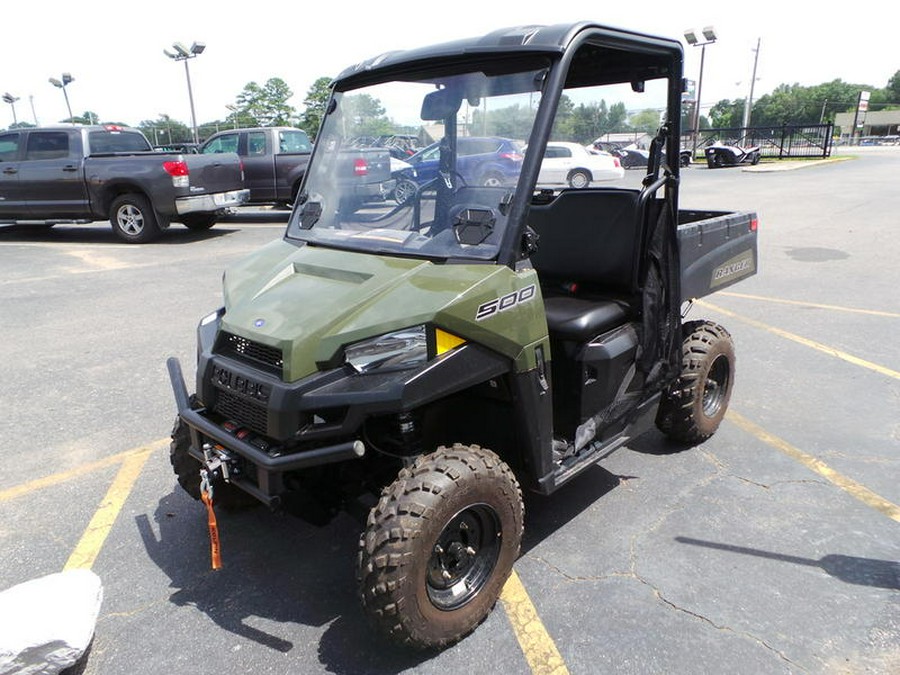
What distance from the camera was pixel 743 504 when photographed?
357 centimetres

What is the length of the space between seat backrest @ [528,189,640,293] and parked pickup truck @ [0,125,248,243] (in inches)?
372

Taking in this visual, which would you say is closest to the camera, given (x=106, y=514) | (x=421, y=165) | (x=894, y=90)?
(x=421, y=165)

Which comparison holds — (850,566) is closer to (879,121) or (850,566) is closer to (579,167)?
(579,167)

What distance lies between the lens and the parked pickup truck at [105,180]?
11.5 m

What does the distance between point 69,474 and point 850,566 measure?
14.2 feet

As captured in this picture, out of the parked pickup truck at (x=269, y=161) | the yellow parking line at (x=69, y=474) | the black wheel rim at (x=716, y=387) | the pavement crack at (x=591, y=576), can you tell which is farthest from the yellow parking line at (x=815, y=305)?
the parked pickup truck at (x=269, y=161)

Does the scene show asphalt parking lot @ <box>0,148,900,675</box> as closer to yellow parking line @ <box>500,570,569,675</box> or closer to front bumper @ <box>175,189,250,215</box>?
yellow parking line @ <box>500,570,569,675</box>

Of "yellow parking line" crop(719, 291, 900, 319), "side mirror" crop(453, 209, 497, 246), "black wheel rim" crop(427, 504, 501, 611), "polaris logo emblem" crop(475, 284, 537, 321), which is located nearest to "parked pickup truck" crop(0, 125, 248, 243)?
"yellow parking line" crop(719, 291, 900, 319)

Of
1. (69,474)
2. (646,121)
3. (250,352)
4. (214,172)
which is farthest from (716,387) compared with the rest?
(214,172)

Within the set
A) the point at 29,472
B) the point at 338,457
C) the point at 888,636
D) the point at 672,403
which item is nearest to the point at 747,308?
the point at 672,403

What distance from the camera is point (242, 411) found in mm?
2562

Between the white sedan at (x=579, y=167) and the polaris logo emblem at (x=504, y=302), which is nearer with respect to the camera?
the polaris logo emblem at (x=504, y=302)

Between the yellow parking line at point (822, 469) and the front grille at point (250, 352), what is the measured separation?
3.24 meters

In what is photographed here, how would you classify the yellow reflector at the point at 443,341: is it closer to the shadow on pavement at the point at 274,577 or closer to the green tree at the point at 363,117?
the shadow on pavement at the point at 274,577
